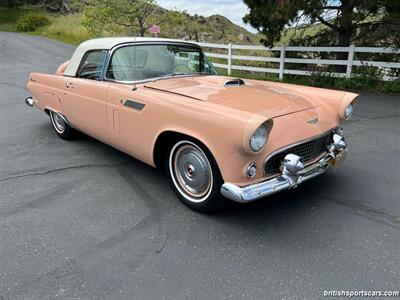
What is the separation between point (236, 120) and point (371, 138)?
337 centimetres

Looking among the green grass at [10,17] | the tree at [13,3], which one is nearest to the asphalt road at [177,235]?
the green grass at [10,17]

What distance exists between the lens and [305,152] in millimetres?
3182

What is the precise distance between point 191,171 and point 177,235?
1.99 ft

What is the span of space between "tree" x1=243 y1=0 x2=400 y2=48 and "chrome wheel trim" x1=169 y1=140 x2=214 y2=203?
6.22 meters

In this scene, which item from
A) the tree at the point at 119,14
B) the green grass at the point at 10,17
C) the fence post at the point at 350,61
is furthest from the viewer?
the green grass at the point at 10,17

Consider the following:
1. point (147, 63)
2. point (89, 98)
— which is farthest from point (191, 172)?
point (89, 98)

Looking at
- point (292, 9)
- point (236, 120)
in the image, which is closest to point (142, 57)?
point (236, 120)

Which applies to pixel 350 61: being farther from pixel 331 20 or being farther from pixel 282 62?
pixel 282 62

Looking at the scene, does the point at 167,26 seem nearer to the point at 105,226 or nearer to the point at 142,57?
the point at 142,57

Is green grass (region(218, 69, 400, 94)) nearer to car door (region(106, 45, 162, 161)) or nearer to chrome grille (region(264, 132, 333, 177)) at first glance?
chrome grille (region(264, 132, 333, 177))

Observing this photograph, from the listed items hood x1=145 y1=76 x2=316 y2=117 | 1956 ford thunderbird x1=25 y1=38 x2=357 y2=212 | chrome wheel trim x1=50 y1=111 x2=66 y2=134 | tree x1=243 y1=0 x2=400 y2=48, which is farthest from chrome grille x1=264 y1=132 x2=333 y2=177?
tree x1=243 y1=0 x2=400 y2=48

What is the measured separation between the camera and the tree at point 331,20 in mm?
8242

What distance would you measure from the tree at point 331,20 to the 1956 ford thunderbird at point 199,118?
4.91m

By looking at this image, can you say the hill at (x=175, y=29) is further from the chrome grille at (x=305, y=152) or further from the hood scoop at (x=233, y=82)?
the chrome grille at (x=305, y=152)
